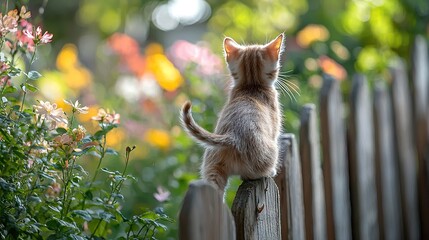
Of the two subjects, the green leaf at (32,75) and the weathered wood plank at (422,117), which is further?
the weathered wood plank at (422,117)

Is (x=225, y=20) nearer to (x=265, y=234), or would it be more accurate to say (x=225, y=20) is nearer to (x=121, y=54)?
(x=121, y=54)

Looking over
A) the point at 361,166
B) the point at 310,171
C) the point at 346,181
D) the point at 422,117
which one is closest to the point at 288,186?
the point at 310,171

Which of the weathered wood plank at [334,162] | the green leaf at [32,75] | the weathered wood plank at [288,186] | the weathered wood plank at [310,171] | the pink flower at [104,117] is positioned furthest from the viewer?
the weathered wood plank at [334,162]

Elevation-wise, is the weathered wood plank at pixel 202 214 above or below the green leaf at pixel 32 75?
below

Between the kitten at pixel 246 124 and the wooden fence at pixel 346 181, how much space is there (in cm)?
7

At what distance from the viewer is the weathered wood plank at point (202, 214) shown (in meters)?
1.74

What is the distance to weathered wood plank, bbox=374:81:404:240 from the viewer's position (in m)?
4.41

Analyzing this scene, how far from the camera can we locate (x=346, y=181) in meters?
3.77

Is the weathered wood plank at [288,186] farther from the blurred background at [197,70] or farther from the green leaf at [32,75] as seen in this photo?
the green leaf at [32,75]

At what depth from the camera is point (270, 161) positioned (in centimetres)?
230

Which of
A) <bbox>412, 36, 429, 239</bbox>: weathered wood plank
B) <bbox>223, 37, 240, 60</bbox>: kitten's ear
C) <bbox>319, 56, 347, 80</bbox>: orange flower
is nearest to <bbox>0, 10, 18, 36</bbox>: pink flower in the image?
<bbox>223, 37, 240, 60</bbox>: kitten's ear

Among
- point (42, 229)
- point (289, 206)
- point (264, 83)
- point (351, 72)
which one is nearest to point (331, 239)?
point (289, 206)

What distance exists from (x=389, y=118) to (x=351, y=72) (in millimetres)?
903

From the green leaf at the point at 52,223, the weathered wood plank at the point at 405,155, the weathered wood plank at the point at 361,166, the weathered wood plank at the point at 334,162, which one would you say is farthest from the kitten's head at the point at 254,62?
the weathered wood plank at the point at 405,155
